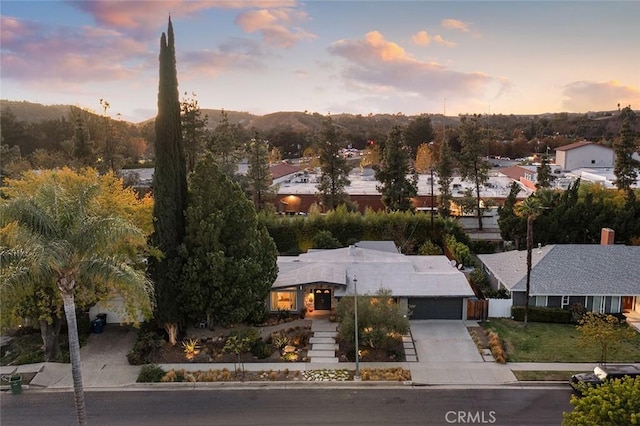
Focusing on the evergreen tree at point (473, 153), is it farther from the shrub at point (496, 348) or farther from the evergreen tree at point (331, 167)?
the shrub at point (496, 348)

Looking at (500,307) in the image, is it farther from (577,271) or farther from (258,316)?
(258,316)

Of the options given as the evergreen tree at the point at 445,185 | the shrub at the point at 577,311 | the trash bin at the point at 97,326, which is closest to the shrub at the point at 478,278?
the shrub at the point at 577,311

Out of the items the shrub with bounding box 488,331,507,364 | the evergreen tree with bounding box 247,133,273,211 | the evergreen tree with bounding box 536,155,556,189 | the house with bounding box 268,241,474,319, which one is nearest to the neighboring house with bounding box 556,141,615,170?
the evergreen tree with bounding box 536,155,556,189

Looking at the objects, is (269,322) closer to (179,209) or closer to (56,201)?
(179,209)

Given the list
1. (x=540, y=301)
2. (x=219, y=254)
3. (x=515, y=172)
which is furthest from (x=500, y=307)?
(x=515, y=172)

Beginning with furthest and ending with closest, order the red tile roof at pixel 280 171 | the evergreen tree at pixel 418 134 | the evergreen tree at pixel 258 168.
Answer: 1. the evergreen tree at pixel 418 134
2. the red tile roof at pixel 280 171
3. the evergreen tree at pixel 258 168

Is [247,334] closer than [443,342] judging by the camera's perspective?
Yes
